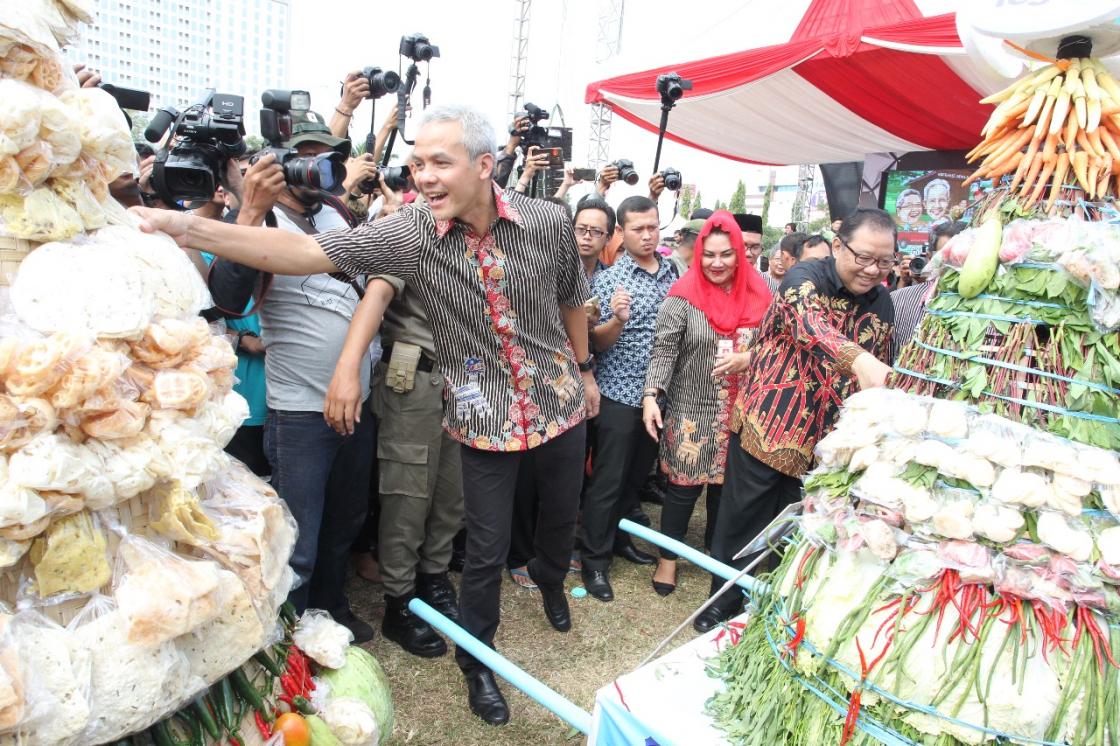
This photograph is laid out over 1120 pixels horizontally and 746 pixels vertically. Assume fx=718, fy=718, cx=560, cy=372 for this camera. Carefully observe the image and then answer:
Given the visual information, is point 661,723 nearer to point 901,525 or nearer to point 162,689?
point 901,525

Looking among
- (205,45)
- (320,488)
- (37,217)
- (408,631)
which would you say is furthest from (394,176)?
(205,45)

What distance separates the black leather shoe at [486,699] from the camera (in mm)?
2510

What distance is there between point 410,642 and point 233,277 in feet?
5.25

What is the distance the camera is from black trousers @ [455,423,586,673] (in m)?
2.49

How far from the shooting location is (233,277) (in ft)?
7.39

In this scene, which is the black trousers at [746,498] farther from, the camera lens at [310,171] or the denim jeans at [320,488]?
the camera lens at [310,171]

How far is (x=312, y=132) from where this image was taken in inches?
104

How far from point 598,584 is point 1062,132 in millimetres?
2776

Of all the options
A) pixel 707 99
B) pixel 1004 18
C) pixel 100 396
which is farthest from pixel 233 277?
pixel 707 99

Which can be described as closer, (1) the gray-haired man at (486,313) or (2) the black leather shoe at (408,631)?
(1) the gray-haired man at (486,313)

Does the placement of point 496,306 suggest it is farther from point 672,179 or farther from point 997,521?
point 672,179

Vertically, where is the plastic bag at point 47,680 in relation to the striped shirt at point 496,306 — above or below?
below

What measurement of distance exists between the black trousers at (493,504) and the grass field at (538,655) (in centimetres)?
19

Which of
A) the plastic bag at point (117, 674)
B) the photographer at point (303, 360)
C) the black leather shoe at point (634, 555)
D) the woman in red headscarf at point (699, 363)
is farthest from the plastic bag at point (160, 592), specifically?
the black leather shoe at point (634, 555)
